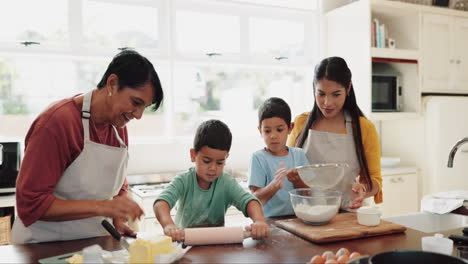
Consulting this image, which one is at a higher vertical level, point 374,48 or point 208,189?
point 374,48

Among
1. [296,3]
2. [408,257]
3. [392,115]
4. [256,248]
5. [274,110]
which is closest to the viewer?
[408,257]

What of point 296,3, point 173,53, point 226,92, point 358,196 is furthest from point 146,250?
point 296,3

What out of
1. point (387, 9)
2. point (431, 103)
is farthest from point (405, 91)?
point (387, 9)

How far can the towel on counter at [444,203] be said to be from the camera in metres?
2.10

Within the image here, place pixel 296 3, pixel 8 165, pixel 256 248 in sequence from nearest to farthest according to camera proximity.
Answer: pixel 256 248, pixel 8 165, pixel 296 3

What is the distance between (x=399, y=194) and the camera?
372 centimetres

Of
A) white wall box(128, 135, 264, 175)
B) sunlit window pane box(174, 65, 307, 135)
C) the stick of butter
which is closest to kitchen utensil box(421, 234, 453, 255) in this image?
the stick of butter

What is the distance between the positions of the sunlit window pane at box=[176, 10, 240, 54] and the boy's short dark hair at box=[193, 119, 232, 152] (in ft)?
7.62

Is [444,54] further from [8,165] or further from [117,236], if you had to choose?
[8,165]

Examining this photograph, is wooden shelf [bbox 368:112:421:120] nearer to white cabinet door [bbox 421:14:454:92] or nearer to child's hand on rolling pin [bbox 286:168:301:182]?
white cabinet door [bbox 421:14:454:92]

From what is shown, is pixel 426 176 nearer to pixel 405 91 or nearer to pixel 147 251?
pixel 405 91

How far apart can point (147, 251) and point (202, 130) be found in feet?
2.00

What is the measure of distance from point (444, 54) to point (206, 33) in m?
2.32

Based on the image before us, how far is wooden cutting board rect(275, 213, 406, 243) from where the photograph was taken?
4.43 feet
